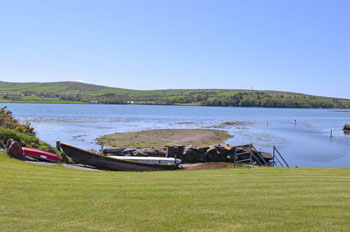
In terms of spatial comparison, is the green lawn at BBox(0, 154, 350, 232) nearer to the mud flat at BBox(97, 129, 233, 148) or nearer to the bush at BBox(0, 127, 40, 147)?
the bush at BBox(0, 127, 40, 147)

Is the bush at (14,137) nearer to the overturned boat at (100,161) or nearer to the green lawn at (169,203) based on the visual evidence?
the overturned boat at (100,161)

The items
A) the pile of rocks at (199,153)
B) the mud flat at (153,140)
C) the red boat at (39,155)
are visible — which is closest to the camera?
the red boat at (39,155)

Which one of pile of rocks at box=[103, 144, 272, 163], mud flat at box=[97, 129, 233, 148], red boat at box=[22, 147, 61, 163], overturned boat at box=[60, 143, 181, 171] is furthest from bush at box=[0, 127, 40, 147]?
mud flat at box=[97, 129, 233, 148]

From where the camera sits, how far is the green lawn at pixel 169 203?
856 centimetres

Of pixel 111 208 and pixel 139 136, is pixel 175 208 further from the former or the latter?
pixel 139 136

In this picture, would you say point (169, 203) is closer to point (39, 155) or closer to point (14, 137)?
point (39, 155)

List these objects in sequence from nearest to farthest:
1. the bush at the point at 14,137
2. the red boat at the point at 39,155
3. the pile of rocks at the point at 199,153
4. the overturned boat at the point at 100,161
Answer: the red boat at the point at 39,155, the bush at the point at 14,137, the overturned boat at the point at 100,161, the pile of rocks at the point at 199,153

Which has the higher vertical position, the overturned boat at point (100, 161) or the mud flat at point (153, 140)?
the overturned boat at point (100, 161)

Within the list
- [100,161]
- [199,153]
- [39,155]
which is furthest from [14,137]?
[199,153]

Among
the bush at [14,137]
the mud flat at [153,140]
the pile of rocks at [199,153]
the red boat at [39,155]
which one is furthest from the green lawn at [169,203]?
the mud flat at [153,140]

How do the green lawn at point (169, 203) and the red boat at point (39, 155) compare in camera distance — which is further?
the red boat at point (39, 155)

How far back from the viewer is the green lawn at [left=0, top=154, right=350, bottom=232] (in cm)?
856

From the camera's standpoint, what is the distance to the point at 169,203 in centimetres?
1034

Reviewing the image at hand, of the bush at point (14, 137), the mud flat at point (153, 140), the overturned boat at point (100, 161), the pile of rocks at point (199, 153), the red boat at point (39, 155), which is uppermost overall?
the bush at point (14, 137)
